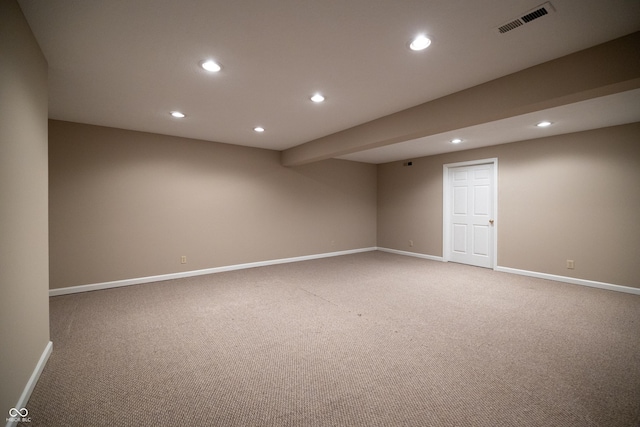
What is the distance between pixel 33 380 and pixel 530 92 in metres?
4.39

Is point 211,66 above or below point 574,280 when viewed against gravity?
above

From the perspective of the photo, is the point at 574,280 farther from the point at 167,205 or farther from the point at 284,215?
the point at 167,205

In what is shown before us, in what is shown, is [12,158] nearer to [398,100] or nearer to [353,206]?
[398,100]

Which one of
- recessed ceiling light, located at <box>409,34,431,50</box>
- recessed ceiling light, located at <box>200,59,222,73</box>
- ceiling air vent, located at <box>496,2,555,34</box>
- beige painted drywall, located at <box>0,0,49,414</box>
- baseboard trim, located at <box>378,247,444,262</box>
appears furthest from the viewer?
baseboard trim, located at <box>378,247,444,262</box>

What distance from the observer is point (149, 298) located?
12.1ft

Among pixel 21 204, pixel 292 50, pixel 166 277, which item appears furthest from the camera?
pixel 166 277

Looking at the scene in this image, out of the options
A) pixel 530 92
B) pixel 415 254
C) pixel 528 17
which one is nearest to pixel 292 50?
pixel 528 17

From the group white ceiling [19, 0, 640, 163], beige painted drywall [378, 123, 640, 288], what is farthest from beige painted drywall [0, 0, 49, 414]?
beige painted drywall [378, 123, 640, 288]

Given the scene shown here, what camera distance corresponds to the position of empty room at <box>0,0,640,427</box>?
5.45ft

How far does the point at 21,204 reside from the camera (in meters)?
1.68

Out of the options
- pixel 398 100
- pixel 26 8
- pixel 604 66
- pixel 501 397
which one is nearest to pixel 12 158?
pixel 26 8

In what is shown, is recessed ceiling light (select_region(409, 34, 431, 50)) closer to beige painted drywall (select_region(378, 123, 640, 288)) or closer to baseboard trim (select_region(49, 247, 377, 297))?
beige painted drywall (select_region(378, 123, 640, 288))

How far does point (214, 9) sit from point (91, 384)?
266 cm

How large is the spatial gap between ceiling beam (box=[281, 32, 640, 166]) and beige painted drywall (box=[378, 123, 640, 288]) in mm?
2849
